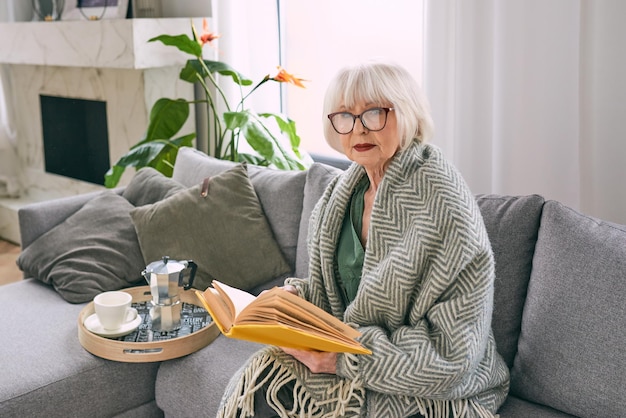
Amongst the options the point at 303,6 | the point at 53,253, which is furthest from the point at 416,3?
the point at 53,253

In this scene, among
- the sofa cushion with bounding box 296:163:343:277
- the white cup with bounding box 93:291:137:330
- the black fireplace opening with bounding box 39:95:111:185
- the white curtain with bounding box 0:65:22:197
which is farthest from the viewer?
the white curtain with bounding box 0:65:22:197

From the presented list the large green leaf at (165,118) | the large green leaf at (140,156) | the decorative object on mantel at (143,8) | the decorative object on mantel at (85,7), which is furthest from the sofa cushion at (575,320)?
the decorative object on mantel at (85,7)

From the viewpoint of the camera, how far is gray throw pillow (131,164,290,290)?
7.70 ft

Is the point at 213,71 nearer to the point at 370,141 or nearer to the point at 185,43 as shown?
the point at 185,43

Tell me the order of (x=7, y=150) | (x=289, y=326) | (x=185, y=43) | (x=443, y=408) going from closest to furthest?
1. (x=289, y=326)
2. (x=443, y=408)
3. (x=185, y=43)
4. (x=7, y=150)

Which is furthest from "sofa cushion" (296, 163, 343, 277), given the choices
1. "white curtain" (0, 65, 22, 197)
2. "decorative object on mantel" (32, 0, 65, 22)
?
"white curtain" (0, 65, 22, 197)

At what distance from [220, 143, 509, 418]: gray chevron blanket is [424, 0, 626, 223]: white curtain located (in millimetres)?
777

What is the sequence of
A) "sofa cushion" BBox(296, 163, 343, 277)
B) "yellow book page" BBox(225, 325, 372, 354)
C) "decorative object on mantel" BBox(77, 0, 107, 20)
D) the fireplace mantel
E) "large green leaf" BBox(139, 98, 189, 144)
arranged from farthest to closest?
"decorative object on mantel" BBox(77, 0, 107, 20) → the fireplace mantel → "large green leaf" BBox(139, 98, 189, 144) → "sofa cushion" BBox(296, 163, 343, 277) → "yellow book page" BBox(225, 325, 372, 354)

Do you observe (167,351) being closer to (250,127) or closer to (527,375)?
(527,375)

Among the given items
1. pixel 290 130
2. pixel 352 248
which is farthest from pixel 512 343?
pixel 290 130

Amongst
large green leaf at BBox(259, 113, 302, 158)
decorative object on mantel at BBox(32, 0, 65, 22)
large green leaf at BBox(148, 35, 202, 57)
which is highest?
decorative object on mantel at BBox(32, 0, 65, 22)

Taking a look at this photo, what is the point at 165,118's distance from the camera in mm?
3318

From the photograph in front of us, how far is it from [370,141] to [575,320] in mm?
628

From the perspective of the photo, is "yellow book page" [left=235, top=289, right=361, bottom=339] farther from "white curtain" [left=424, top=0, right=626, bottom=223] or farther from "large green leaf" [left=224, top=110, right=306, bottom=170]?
"large green leaf" [left=224, top=110, right=306, bottom=170]
